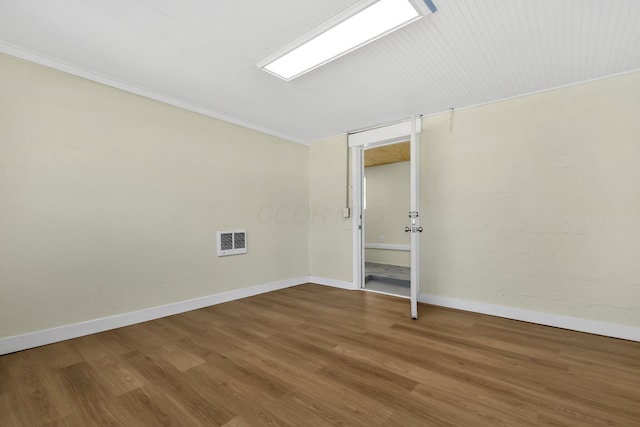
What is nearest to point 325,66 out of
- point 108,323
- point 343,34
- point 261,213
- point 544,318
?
point 343,34

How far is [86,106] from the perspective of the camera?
2.55 meters

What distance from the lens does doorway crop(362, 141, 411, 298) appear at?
20.3ft

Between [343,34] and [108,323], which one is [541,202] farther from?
[108,323]

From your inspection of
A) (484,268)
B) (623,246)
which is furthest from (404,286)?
(623,246)

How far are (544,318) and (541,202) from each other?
1.19 metres

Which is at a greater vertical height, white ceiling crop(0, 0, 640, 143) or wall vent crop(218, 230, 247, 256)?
white ceiling crop(0, 0, 640, 143)

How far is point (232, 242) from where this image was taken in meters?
3.66

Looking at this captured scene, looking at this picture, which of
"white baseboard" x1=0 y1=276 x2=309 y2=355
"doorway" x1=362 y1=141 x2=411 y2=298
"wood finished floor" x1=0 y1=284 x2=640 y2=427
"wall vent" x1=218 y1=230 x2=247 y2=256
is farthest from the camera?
"doorway" x1=362 y1=141 x2=411 y2=298

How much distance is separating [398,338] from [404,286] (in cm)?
243

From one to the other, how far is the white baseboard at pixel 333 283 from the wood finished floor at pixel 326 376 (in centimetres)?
138

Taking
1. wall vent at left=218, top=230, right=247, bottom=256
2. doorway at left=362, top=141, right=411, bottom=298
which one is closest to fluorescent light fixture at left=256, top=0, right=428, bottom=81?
wall vent at left=218, top=230, right=247, bottom=256

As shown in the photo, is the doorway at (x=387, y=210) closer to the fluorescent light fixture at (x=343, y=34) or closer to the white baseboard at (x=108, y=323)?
the white baseboard at (x=108, y=323)

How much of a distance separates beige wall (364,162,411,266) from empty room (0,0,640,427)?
2681mm

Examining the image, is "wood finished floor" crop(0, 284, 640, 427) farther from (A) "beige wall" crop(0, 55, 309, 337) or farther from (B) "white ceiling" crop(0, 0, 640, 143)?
(B) "white ceiling" crop(0, 0, 640, 143)
